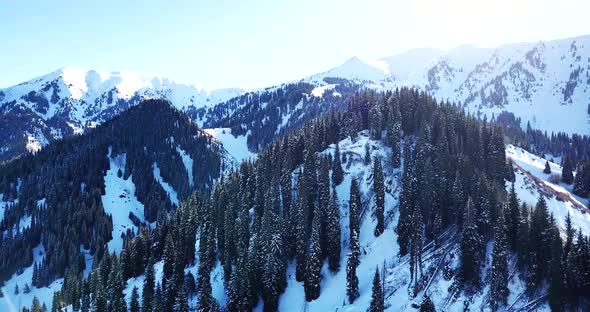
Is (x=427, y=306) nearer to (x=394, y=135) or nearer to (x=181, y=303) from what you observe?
(x=181, y=303)

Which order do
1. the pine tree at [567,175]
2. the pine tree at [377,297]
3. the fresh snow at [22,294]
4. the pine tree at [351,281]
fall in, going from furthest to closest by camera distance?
1. the pine tree at [567,175]
2. the fresh snow at [22,294]
3. the pine tree at [351,281]
4. the pine tree at [377,297]

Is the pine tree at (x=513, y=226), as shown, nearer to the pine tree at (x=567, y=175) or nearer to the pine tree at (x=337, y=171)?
the pine tree at (x=337, y=171)

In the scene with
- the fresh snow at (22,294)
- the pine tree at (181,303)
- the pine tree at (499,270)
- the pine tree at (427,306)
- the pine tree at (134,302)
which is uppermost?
the pine tree at (499,270)

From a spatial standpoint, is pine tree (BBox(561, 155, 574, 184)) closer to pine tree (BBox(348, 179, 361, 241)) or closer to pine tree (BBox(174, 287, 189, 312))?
pine tree (BBox(348, 179, 361, 241))

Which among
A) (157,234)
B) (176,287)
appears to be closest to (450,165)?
(176,287)

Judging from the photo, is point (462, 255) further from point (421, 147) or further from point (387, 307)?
point (421, 147)

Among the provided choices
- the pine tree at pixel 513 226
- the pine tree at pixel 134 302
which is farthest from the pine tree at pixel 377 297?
the pine tree at pixel 134 302
